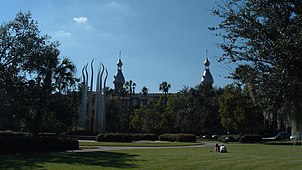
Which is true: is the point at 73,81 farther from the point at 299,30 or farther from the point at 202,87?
the point at 202,87

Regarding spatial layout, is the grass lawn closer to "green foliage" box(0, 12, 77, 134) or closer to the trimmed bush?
"green foliage" box(0, 12, 77, 134)

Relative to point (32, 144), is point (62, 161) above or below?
below

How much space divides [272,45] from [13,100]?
2237 cm

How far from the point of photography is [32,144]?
92.3 feet

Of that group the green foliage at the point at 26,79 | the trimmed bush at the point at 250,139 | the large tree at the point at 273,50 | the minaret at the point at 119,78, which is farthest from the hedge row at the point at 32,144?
the minaret at the point at 119,78

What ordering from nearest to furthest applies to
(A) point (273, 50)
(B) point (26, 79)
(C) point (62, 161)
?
(A) point (273, 50) < (C) point (62, 161) < (B) point (26, 79)

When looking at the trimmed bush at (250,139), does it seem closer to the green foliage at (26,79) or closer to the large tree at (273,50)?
the green foliage at (26,79)

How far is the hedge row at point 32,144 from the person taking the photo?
26.9 m

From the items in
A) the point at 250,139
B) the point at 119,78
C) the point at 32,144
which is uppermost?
the point at 119,78

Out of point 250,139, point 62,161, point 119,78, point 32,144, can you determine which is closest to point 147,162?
point 62,161

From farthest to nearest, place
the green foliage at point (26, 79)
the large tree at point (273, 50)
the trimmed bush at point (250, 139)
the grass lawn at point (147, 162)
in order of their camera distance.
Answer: the trimmed bush at point (250, 139)
the green foliage at point (26, 79)
the grass lawn at point (147, 162)
the large tree at point (273, 50)

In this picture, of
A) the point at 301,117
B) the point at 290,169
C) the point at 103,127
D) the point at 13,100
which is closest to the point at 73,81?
the point at 13,100

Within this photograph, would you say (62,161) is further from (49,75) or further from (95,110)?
(95,110)

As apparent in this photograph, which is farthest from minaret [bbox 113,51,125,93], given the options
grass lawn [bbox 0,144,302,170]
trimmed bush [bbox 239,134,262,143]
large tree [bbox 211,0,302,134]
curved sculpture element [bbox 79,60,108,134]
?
large tree [bbox 211,0,302,134]
